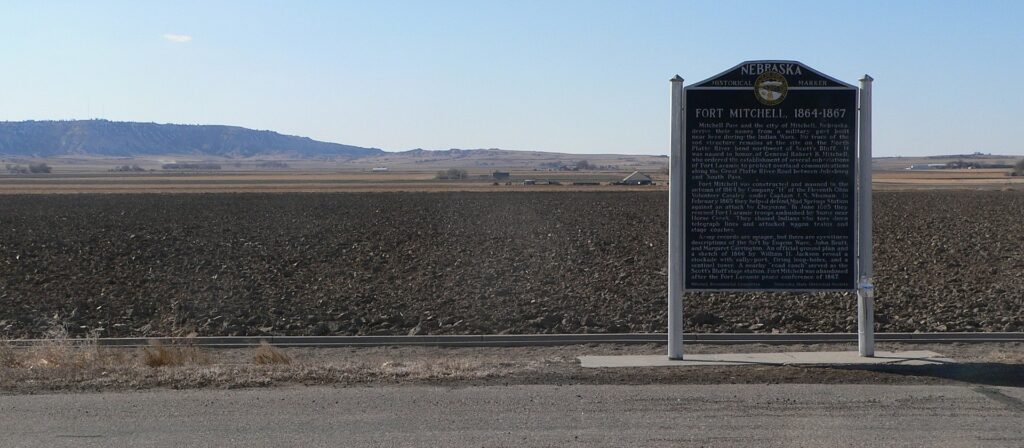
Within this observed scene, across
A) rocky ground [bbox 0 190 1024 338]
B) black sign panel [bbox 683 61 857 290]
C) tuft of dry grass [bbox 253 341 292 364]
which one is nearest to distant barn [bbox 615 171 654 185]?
rocky ground [bbox 0 190 1024 338]

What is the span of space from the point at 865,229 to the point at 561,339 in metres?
3.97

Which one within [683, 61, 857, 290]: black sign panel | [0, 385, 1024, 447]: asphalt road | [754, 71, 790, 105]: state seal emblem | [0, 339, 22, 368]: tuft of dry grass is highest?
[754, 71, 790, 105]: state seal emblem

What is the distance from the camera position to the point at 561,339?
513 inches

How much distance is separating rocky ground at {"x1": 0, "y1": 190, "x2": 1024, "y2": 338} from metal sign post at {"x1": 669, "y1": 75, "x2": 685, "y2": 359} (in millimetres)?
3669

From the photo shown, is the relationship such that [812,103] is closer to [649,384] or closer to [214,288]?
[649,384]

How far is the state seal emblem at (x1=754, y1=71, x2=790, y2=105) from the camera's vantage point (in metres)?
10.4

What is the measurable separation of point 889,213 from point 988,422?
35.2 m

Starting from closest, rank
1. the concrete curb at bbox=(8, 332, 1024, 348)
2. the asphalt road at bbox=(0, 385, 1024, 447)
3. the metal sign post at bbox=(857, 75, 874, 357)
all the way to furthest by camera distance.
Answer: the asphalt road at bbox=(0, 385, 1024, 447)
the metal sign post at bbox=(857, 75, 874, 357)
the concrete curb at bbox=(8, 332, 1024, 348)

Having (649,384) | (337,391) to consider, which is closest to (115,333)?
(337,391)

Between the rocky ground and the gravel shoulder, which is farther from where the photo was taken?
the rocky ground

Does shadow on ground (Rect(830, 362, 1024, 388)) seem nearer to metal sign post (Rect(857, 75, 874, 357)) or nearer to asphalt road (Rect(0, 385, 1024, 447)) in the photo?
asphalt road (Rect(0, 385, 1024, 447))

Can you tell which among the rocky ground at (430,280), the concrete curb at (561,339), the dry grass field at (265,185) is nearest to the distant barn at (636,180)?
the dry grass field at (265,185)

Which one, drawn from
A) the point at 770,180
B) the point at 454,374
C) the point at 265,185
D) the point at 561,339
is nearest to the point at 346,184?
the point at 265,185

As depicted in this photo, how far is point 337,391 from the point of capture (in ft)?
29.2
